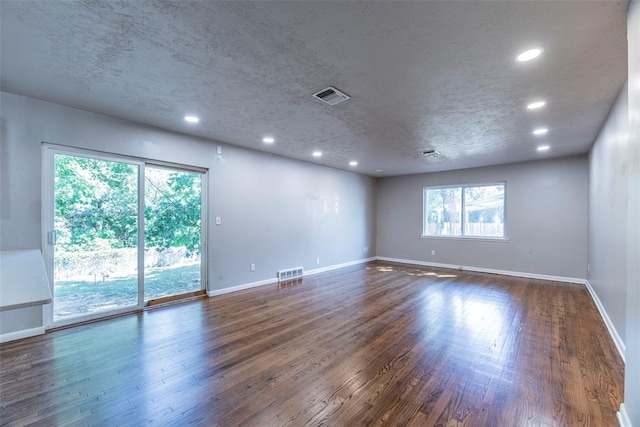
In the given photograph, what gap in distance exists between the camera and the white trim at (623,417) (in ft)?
5.16

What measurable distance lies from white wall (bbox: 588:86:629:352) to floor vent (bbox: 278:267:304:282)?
15.5 ft

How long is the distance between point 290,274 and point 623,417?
4.81 metres

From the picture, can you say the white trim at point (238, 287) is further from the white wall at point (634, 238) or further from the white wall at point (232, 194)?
the white wall at point (634, 238)

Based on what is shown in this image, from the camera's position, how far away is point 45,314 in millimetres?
3045

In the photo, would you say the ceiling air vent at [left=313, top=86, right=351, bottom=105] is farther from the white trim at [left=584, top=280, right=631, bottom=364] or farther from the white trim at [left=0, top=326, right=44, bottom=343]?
the white trim at [left=0, top=326, right=44, bottom=343]

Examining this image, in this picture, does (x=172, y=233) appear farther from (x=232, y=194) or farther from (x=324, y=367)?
(x=324, y=367)

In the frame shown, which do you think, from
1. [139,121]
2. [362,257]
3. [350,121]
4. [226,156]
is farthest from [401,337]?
[362,257]

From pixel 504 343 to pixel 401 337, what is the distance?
1038 mm

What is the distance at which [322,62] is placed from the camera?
7.25ft

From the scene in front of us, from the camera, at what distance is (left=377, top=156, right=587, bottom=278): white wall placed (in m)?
5.40

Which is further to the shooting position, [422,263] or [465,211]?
[422,263]

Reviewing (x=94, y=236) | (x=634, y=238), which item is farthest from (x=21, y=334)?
(x=634, y=238)

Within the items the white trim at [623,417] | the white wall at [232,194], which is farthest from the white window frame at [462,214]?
the white trim at [623,417]

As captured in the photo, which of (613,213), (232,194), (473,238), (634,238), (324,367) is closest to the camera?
(634,238)
